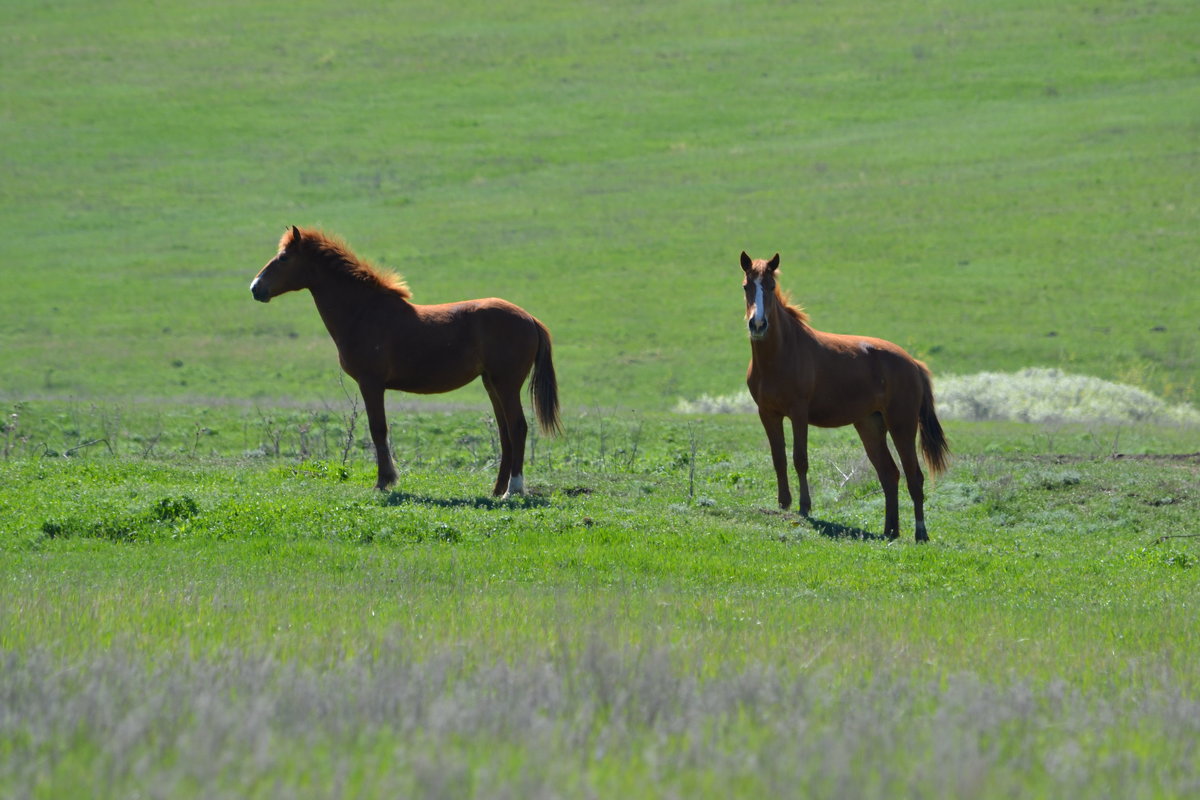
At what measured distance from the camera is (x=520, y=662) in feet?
23.2

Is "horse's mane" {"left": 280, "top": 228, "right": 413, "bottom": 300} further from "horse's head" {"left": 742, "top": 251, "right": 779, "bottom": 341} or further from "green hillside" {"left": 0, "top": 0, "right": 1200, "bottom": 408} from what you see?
"green hillside" {"left": 0, "top": 0, "right": 1200, "bottom": 408}

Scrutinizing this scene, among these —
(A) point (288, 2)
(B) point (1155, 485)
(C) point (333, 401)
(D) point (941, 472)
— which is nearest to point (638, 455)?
(D) point (941, 472)

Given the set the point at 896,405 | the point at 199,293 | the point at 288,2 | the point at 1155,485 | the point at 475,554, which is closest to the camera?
the point at 475,554

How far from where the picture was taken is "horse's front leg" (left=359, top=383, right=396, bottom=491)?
15156 mm

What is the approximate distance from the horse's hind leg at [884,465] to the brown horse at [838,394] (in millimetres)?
11

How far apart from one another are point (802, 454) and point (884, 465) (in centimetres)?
101

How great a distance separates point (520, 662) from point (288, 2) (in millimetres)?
91659

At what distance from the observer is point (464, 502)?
47.0 feet

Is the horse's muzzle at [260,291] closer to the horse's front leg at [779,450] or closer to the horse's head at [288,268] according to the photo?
the horse's head at [288,268]

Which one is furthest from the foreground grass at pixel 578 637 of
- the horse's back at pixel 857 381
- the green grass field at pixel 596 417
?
the horse's back at pixel 857 381

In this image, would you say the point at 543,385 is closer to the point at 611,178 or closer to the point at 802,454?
the point at 802,454

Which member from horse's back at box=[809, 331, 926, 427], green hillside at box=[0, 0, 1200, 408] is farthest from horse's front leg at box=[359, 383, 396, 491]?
green hillside at box=[0, 0, 1200, 408]

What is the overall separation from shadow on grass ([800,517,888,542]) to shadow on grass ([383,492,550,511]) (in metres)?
2.85

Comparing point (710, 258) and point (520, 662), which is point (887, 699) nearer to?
point (520, 662)
